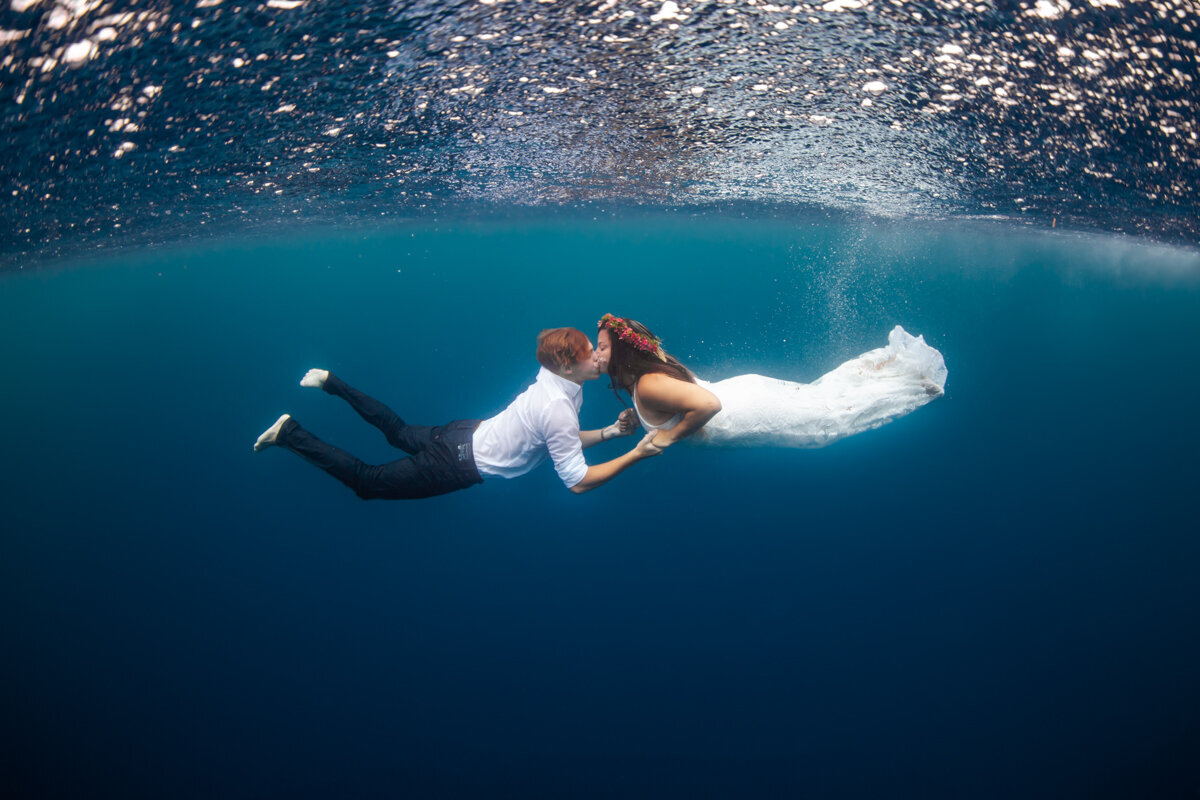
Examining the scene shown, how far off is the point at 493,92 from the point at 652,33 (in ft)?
5.19

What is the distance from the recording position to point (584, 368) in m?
3.26

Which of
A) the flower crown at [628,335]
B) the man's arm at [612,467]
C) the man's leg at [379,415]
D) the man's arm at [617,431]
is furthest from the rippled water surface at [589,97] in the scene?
the man's arm at [612,467]

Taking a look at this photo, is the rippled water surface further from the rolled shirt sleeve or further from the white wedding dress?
the rolled shirt sleeve

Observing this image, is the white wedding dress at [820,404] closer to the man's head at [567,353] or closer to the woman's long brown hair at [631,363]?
the woman's long brown hair at [631,363]

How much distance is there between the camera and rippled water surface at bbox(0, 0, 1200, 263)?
7.68 ft

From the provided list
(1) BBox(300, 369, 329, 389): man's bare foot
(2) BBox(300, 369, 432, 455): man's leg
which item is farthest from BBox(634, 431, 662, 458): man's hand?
(1) BBox(300, 369, 329, 389): man's bare foot

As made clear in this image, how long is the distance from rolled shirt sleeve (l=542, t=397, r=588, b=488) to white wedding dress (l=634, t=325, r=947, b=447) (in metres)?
1.15

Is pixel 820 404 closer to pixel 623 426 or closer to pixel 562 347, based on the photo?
pixel 623 426

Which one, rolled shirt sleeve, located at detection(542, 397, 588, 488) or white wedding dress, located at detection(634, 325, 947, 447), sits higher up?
rolled shirt sleeve, located at detection(542, 397, 588, 488)

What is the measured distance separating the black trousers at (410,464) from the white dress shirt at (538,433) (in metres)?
0.13

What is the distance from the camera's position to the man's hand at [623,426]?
386 cm

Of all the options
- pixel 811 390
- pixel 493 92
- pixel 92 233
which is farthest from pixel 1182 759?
pixel 92 233

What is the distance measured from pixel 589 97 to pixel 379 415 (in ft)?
10.2

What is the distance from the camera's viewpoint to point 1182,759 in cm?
945
